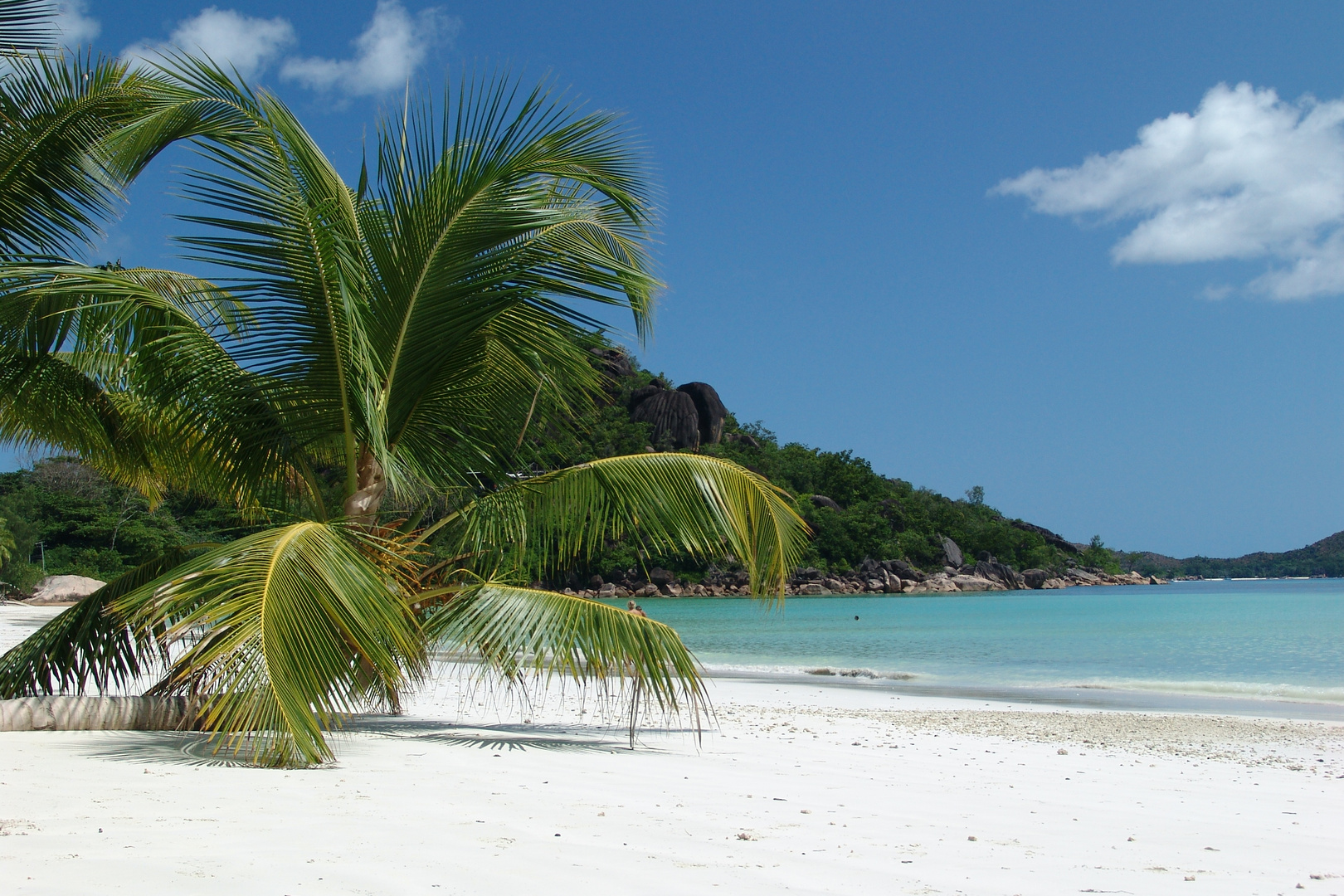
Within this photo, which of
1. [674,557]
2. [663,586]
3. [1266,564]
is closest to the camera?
[674,557]

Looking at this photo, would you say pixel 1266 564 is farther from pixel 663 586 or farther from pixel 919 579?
pixel 663 586

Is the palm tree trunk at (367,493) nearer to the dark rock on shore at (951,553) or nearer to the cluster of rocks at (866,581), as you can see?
the cluster of rocks at (866,581)

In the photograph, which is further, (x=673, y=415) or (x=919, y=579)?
(x=919, y=579)

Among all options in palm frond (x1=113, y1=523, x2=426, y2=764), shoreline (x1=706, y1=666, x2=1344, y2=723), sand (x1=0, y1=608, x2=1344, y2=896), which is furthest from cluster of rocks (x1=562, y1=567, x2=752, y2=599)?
palm frond (x1=113, y1=523, x2=426, y2=764)

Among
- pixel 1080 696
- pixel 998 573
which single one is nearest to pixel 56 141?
pixel 1080 696

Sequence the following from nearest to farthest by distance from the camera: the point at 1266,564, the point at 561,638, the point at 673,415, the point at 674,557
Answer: the point at 561,638, the point at 674,557, the point at 673,415, the point at 1266,564

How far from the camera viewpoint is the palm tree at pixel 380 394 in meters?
5.52

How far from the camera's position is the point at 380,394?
19.3 ft

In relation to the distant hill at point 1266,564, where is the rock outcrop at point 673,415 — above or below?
above

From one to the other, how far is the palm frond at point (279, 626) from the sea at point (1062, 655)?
3.08 meters

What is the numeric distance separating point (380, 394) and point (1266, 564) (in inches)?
7434

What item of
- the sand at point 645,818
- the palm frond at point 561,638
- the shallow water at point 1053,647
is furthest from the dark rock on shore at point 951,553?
the palm frond at point 561,638

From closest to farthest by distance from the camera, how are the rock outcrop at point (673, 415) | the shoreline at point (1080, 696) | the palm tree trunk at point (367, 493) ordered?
the palm tree trunk at point (367, 493), the shoreline at point (1080, 696), the rock outcrop at point (673, 415)

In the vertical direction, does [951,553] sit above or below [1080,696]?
above
